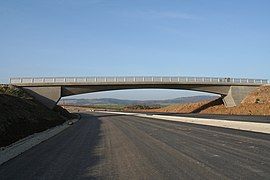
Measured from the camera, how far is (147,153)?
13.8 m

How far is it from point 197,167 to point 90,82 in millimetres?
59490

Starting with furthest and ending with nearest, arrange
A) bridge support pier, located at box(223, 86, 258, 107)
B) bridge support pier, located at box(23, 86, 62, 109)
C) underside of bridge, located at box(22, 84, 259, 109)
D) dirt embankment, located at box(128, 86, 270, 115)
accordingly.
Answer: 1. bridge support pier, located at box(223, 86, 258, 107)
2. underside of bridge, located at box(22, 84, 259, 109)
3. bridge support pier, located at box(23, 86, 62, 109)
4. dirt embankment, located at box(128, 86, 270, 115)

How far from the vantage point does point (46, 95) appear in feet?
216

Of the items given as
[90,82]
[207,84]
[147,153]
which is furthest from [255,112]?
[147,153]

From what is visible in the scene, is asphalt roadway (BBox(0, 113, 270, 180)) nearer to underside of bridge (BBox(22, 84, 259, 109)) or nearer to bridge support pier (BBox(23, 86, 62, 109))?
bridge support pier (BBox(23, 86, 62, 109))

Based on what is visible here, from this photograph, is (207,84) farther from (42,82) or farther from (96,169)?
(96,169)

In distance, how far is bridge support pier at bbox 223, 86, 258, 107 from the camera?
76.0 m

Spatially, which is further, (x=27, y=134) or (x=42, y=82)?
(x=42, y=82)

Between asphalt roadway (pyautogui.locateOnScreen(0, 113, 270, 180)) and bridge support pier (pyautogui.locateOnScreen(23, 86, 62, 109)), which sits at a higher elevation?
bridge support pier (pyautogui.locateOnScreen(23, 86, 62, 109))

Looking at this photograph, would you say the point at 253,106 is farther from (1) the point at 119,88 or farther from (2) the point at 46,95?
(2) the point at 46,95

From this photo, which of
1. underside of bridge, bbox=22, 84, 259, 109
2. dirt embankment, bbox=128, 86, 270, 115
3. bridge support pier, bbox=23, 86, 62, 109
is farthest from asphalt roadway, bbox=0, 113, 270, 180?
underside of bridge, bbox=22, 84, 259, 109

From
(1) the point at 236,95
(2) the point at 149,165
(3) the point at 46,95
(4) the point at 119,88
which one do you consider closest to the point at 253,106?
(1) the point at 236,95

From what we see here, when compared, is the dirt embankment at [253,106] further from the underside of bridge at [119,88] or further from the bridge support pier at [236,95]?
the underside of bridge at [119,88]

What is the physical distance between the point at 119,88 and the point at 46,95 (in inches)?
556
